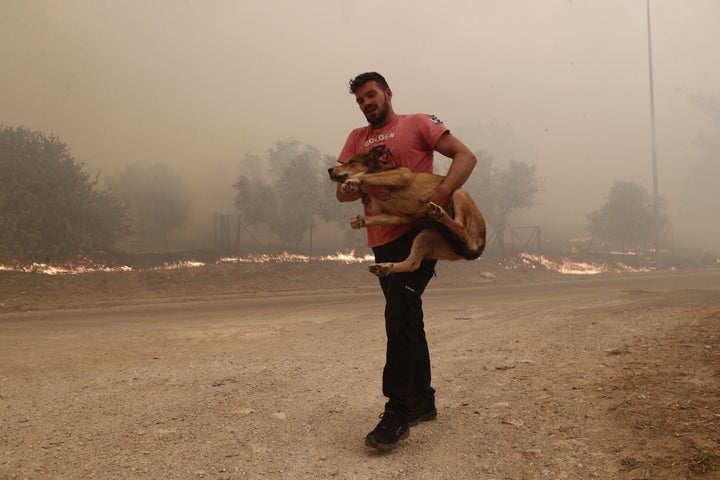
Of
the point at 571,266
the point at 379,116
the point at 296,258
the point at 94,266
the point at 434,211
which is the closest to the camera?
the point at 434,211

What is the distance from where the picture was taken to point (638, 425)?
320cm

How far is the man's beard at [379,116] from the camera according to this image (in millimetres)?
3549

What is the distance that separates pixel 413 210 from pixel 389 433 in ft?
4.90

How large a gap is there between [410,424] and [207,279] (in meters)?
20.9

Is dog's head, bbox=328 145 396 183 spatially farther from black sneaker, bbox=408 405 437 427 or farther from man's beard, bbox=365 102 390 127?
black sneaker, bbox=408 405 437 427

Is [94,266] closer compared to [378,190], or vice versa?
[378,190]

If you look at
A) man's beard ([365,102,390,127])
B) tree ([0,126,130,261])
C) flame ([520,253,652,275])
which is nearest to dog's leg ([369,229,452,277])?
man's beard ([365,102,390,127])

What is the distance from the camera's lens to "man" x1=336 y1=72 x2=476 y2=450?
3256 millimetres

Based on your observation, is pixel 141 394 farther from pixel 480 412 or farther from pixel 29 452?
pixel 480 412

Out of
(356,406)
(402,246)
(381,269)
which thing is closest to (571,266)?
(356,406)

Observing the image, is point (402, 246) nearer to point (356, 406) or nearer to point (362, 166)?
point (362, 166)

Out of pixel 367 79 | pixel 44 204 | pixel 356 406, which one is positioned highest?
pixel 44 204

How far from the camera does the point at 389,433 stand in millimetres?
3125

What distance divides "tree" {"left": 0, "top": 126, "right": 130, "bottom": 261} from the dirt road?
17776 millimetres
